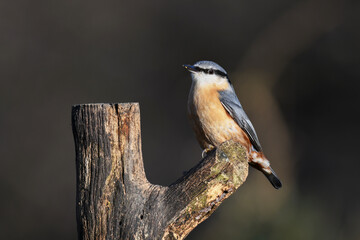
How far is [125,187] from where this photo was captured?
2.13 m

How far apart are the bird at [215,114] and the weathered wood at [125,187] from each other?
1005mm

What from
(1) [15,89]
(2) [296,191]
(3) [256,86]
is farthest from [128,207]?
(1) [15,89]

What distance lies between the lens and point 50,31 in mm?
7195

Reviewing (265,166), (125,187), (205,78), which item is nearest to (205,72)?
(205,78)

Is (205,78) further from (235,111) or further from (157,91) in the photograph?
(157,91)

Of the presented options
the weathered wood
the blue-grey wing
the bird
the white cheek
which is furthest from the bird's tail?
the weathered wood

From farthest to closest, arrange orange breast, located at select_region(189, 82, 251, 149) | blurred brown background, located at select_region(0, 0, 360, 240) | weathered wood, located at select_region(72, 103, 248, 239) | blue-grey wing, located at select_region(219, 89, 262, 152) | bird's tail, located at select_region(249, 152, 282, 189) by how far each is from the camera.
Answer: blurred brown background, located at select_region(0, 0, 360, 240) < bird's tail, located at select_region(249, 152, 282, 189) < blue-grey wing, located at select_region(219, 89, 262, 152) < orange breast, located at select_region(189, 82, 251, 149) < weathered wood, located at select_region(72, 103, 248, 239)

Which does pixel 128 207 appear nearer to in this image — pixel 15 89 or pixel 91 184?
pixel 91 184

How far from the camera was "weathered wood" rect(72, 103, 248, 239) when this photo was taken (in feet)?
6.86

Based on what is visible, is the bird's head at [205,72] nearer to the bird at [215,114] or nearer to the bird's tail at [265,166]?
the bird at [215,114]

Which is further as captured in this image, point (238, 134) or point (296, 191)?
point (296, 191)

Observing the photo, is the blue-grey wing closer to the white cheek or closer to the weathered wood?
the white cheek

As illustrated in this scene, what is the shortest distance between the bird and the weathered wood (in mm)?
1005

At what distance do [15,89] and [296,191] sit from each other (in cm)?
367
